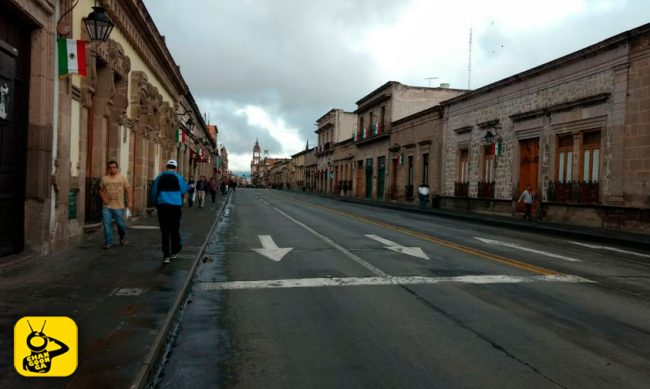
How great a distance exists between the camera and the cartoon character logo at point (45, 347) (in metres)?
3.12

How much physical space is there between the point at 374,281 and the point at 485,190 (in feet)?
72.7

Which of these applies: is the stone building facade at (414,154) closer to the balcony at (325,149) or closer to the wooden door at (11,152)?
the balcony at (325,149)

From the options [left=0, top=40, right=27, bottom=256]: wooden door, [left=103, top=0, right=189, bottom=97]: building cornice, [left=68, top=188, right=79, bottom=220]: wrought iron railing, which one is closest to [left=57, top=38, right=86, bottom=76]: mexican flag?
[left=0, top=40, right=27, bottom=256]: wooden door

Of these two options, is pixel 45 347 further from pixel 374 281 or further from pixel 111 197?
pixel 111 197

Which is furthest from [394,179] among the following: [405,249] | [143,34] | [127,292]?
[127,292]

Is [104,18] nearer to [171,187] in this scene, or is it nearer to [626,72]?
[171,187]

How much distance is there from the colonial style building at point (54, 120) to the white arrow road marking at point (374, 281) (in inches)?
130

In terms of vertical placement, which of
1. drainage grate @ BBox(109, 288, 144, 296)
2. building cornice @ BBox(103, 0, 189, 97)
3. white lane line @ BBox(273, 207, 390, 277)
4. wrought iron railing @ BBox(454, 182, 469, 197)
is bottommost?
white lane line @ BBox(273, 207, 390, 277)

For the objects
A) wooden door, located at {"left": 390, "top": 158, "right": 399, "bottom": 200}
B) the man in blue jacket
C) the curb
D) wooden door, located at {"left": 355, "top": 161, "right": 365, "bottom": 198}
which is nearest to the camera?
the curb

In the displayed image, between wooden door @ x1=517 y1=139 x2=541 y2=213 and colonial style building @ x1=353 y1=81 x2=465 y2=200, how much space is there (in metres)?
15.8

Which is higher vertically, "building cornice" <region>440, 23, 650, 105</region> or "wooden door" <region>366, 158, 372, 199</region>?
"building cornice" <region>440, 23, 650, 105</region>

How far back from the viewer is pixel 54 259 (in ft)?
27.5

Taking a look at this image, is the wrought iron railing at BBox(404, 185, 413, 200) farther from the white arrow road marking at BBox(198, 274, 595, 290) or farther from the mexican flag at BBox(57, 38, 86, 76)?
the mexican flag at BBox(57, 38, 86, 76)

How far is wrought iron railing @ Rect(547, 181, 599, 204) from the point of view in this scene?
19.8 m
